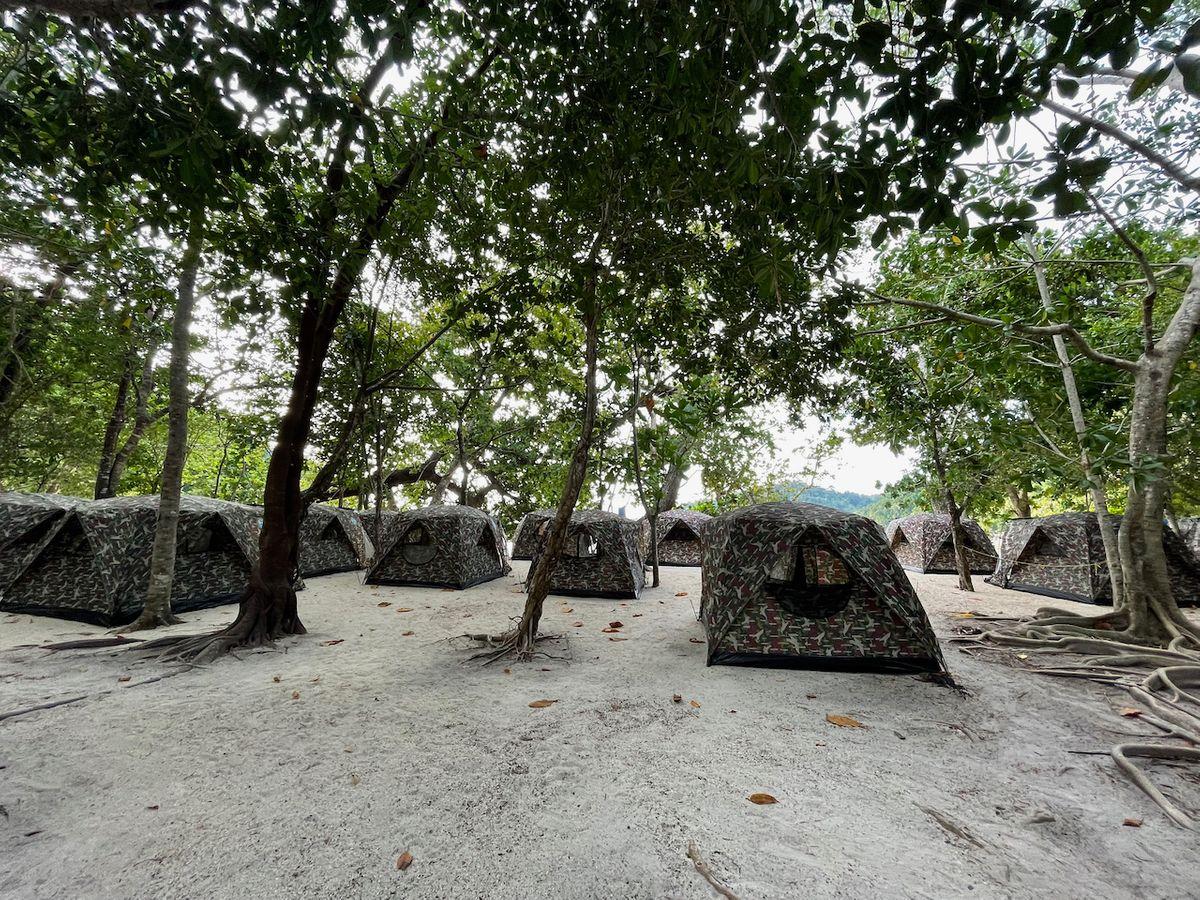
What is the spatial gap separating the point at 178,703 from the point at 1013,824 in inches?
235

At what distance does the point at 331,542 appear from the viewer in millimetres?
12109

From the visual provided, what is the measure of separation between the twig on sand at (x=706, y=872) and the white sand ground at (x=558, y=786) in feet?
0.15

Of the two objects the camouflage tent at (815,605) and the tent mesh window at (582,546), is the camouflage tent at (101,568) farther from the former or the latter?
the camouflage tent at (815,605)

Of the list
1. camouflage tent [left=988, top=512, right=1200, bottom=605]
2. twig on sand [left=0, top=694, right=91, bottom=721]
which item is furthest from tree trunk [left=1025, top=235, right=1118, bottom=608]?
twig on sand [left=0, top=694, right=91, bottom=721]

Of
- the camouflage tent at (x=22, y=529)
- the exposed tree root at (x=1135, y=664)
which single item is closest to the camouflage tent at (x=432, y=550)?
the camouflage tent at (x=22, y=529)

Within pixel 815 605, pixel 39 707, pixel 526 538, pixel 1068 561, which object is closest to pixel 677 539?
pixel 526 538

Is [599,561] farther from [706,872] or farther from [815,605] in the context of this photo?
[706,872]

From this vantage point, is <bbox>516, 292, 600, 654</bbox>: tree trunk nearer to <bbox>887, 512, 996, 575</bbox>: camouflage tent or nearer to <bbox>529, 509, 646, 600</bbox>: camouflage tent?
<bbox>529, 509, 646, 600</bbox>: camouflage tent

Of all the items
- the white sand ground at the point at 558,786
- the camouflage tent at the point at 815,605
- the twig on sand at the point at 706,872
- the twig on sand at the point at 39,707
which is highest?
the camouflage tent at the point at 815,605

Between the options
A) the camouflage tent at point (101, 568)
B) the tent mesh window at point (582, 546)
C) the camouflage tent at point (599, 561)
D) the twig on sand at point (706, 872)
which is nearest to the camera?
the twig on sand at point (706, 872)

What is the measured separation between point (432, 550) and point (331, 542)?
3.72 metres

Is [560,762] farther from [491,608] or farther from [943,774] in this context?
[491,608]

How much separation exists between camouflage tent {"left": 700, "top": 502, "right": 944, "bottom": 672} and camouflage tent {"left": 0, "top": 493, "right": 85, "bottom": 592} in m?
9.71

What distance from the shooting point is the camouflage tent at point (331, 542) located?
1134cm
